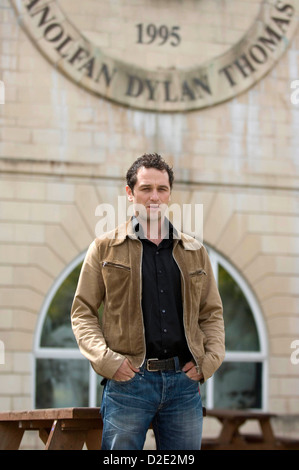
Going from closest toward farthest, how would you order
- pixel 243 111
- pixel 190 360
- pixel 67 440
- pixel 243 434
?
pixel 190 360, pixel 67 440, pixel 243 434, pixel 243 111

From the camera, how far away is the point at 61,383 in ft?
33.8

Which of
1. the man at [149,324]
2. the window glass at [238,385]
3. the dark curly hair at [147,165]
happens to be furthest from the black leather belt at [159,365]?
the window glass at [238,385]

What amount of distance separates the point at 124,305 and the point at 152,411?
1.75ft

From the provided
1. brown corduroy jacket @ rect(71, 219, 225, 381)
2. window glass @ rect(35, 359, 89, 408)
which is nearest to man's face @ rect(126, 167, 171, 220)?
brown corduroy jacket @ rect(71, 219, 225, 381)

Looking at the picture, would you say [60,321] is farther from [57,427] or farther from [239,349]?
[57,427]

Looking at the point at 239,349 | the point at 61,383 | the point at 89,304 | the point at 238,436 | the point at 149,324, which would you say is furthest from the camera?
the point at 239,349

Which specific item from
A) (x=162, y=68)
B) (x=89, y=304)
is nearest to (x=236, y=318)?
(x=162, y=68)

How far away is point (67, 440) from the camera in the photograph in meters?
4.98

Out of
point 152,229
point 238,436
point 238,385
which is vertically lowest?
point 238,436

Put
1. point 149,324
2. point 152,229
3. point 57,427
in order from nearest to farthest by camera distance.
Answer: point 149,324, point 152,229, point 57,427

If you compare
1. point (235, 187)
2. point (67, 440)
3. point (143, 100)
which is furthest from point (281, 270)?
point (67, 440)

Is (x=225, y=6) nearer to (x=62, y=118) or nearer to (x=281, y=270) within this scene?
Result: (x=62, y=118)

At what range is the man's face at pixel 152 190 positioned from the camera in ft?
14.1

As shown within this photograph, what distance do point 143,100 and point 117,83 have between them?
0.39 meters
